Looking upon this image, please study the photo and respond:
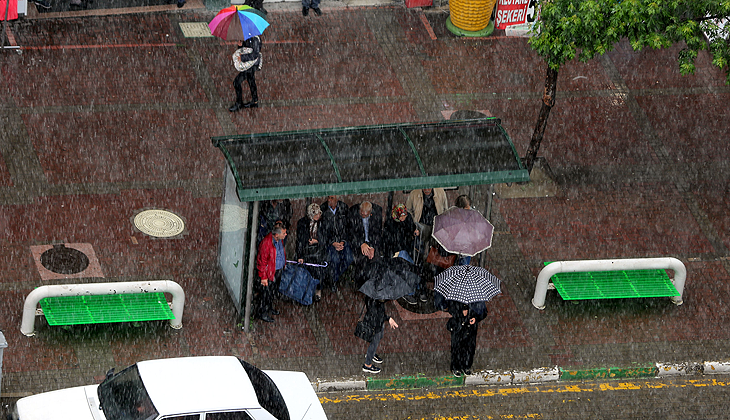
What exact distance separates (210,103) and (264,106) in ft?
3.21

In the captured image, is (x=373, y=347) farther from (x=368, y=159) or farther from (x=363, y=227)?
(x=368, y=159)

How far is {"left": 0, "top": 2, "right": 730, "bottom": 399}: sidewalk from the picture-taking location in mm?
15109

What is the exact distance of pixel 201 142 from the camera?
19109mm

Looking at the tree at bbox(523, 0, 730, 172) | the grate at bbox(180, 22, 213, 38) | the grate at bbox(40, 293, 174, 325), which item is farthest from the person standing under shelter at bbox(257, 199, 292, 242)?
the grate at bbox(180, 22, 213, 38)

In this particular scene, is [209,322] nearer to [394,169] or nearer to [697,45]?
[394,169]

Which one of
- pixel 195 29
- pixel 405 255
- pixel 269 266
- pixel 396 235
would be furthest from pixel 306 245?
pixel 195 29

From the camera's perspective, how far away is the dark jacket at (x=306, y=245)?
15539 millimetres

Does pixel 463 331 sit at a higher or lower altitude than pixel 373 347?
higher

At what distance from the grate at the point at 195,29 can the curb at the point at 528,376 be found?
32.2ft

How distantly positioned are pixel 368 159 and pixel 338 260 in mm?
1757

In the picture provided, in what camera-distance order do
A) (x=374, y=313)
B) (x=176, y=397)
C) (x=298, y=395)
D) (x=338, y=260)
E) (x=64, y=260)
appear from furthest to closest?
(x=64, y=260) → (x=338, y=260) → (x=374, y=313) → (x=298, y=395) → (x=176, y=397)

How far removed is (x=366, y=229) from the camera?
15742mm

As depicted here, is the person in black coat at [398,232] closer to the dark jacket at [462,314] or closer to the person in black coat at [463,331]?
the person in black coat at [463,331]

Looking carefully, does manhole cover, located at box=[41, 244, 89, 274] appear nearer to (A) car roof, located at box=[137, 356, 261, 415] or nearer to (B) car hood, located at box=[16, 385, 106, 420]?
(B) car hood, located at box=[16, 385, 106, 420]
